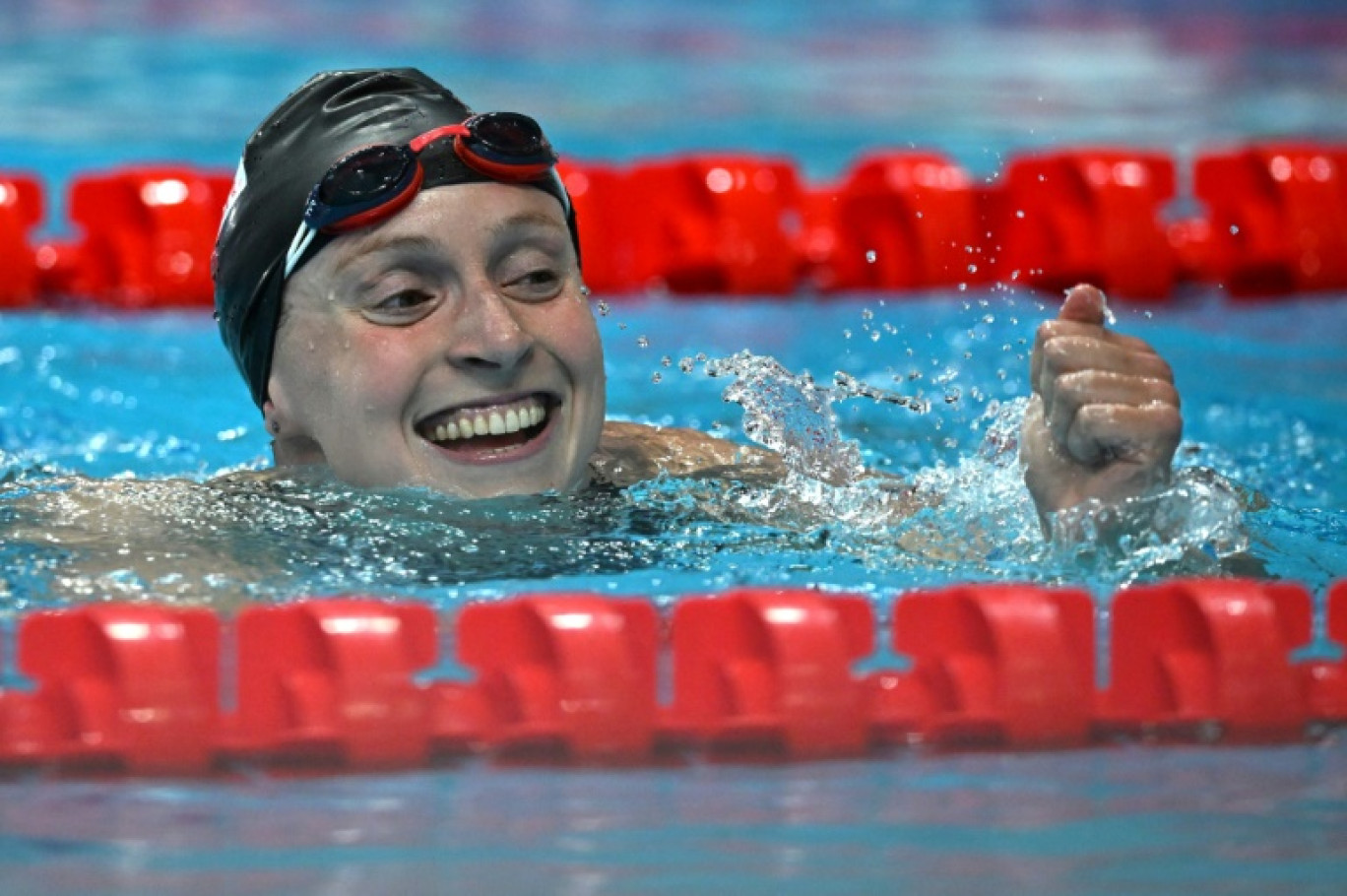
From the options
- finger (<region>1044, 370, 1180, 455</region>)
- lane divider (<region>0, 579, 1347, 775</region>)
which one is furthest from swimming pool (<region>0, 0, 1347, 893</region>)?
finger (<region>1044, 370, 1180, 455</region>)

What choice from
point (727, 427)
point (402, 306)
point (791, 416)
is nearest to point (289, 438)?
point (402, 306)

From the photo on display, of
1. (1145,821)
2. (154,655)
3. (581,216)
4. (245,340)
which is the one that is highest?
(581,216)

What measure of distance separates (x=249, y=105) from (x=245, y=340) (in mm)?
5675

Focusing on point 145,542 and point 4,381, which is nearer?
point 145,542

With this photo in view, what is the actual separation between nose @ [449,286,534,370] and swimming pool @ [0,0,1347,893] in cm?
23

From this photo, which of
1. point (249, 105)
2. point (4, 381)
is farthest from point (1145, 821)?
point (249, 105)

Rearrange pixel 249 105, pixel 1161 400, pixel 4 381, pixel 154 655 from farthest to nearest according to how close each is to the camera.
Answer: pixel 249 105, pixel 4 381, pixel 1161 400, pixel 154 655

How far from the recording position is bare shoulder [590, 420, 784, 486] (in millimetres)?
3076

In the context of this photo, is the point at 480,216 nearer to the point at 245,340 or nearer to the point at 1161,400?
the point at 245,340

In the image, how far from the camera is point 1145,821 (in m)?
1.95

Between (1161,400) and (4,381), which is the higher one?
(4,381)

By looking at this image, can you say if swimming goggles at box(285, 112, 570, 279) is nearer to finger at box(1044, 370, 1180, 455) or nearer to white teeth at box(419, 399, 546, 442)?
white teeth at box(419, 399, 546, 442)

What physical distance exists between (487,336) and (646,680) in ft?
2.09

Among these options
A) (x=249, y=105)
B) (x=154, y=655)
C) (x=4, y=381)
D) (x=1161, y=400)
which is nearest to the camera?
(x=154, y=655)
